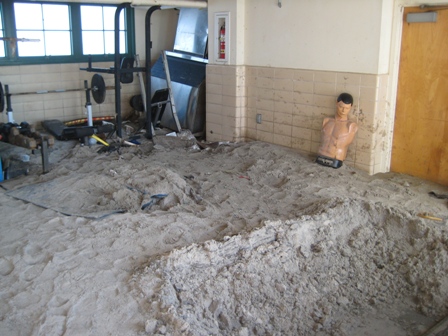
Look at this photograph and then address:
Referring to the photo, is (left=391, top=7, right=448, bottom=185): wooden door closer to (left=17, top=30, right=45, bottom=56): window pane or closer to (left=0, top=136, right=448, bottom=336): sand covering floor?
(left=0, top=136, right=448, bottom=336): sand covering floor

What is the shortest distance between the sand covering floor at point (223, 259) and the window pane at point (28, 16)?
321 centimetres

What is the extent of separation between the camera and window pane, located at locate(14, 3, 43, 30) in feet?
24.2

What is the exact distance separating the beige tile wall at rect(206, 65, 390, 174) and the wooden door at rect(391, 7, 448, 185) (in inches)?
8.8

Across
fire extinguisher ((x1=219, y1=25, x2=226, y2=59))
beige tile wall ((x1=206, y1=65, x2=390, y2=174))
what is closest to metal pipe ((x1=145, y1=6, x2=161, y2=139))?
beige tile wall ((x1=206, y1=65, x2=390, y2=174))

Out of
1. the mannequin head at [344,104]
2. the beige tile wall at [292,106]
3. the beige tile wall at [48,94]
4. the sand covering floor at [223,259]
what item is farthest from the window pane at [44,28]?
the mannequin head at [344,104]

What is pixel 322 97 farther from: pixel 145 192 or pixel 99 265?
pixel 99 265

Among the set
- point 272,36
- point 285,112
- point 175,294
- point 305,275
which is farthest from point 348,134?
point 175,294

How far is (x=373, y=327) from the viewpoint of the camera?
3.52 meters

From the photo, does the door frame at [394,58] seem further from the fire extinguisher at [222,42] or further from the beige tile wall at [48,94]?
the beige tile wall at [48,94]

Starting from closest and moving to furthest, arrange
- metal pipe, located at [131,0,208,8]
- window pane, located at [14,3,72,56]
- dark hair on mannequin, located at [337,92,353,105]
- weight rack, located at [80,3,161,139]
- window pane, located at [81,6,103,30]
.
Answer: dark hair on mannequin, located at [337,92,353,105], metal pipe, located at [131,0,208,8], weight rack, located at [80,3,161,139], window pane, located at [14,3,72,56], window pane, located at [81,6,103,30]

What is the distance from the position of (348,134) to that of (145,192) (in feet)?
8.08

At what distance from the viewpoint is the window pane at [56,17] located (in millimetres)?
7660

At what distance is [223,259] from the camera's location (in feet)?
11.8

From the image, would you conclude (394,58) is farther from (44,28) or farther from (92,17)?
(44,28)
